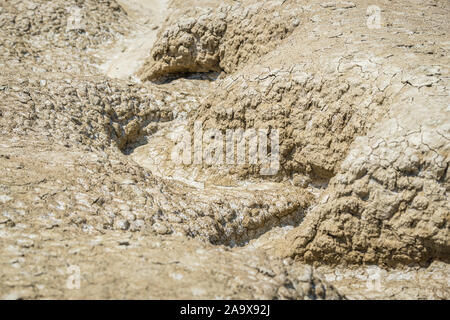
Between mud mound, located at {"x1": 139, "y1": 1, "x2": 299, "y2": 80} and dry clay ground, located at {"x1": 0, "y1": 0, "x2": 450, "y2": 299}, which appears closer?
dry clay ground, located at {"x1": 0, "y1": 0, "x2": 450, "y2": 299}

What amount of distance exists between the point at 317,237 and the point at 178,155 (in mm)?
2709

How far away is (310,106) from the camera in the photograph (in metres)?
5.94

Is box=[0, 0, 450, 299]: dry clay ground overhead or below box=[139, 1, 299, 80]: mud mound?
below

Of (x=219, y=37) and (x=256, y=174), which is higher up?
(x=219, y=37)

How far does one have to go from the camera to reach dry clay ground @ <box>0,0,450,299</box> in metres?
3.62

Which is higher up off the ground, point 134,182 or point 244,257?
point 134,182

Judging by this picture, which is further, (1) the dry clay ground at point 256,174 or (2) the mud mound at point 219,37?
(2) the mud mound at point 219,37

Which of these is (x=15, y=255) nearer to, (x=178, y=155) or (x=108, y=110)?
(x=178, y=155)

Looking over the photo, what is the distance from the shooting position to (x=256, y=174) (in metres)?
6.19

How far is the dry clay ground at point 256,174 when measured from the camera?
362 centimetres

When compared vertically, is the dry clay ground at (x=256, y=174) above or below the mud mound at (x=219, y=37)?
below

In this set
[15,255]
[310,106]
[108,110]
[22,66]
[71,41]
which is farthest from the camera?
[71,41]

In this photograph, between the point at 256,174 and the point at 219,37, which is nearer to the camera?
the point at 256,174

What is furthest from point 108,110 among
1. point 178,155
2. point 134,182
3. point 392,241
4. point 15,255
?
point 392,241
